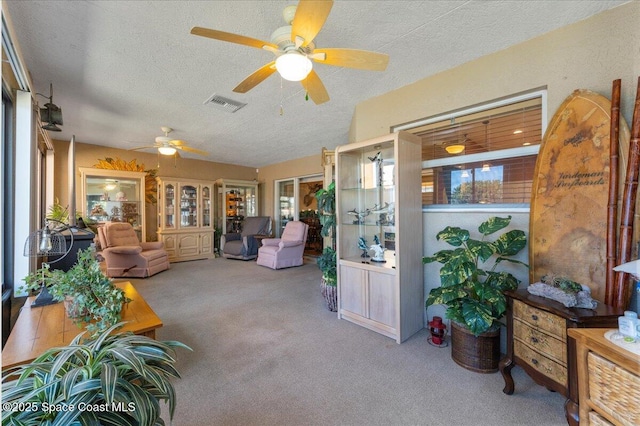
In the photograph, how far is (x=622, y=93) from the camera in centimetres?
186

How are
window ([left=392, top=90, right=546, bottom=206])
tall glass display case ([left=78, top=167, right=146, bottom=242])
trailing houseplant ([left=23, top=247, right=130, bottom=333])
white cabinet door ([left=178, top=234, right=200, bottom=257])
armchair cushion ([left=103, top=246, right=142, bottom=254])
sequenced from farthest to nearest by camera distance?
white cabinet door ([left=178, top=234, right=200, bottom=257]), tall glass display case ([left=78, top=167, right=146, bottom=242]), armchair cushion ([left=103, top=246, right=142, bottom=254]), window ([left=392, top=90, right=546, bottom=206]), trailing houseplant ([left=23, top=247, right=130, bottom=333])

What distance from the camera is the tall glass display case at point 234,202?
7141mm

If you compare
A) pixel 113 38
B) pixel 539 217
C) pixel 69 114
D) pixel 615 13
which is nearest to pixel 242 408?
pixel 539 217

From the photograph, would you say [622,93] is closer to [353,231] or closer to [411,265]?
[411,265]

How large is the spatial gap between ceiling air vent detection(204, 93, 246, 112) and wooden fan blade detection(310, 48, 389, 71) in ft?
6.16

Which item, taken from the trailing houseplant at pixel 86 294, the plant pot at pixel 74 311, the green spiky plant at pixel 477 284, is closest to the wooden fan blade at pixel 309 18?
the green spiky plant at pixel 477 284

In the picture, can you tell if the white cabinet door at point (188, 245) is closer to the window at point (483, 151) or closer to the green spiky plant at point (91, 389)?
the window at point (483, 151)

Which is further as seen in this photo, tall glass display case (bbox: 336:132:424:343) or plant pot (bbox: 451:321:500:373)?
tall glass display case (bbox: 336:132:424:343)

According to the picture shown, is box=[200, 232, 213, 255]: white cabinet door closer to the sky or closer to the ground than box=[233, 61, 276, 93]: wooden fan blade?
closer to the ground

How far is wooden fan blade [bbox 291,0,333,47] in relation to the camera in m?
1.48

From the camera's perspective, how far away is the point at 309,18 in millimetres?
1583

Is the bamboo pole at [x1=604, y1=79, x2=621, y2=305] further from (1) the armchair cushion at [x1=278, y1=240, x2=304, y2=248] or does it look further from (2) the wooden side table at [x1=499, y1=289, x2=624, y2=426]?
(1) the armchair cushion at [x1=278, y1=240, x2=304, y2=248]

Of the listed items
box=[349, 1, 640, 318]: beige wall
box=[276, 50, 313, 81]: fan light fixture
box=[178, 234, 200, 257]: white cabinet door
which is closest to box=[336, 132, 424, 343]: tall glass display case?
box=[349, 1, 640, 318]: beige wall

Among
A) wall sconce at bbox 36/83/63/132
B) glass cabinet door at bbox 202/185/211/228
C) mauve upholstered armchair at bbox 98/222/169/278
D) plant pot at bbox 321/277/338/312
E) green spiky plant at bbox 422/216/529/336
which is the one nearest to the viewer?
green spiky plant at bbox 422/216/529/336
